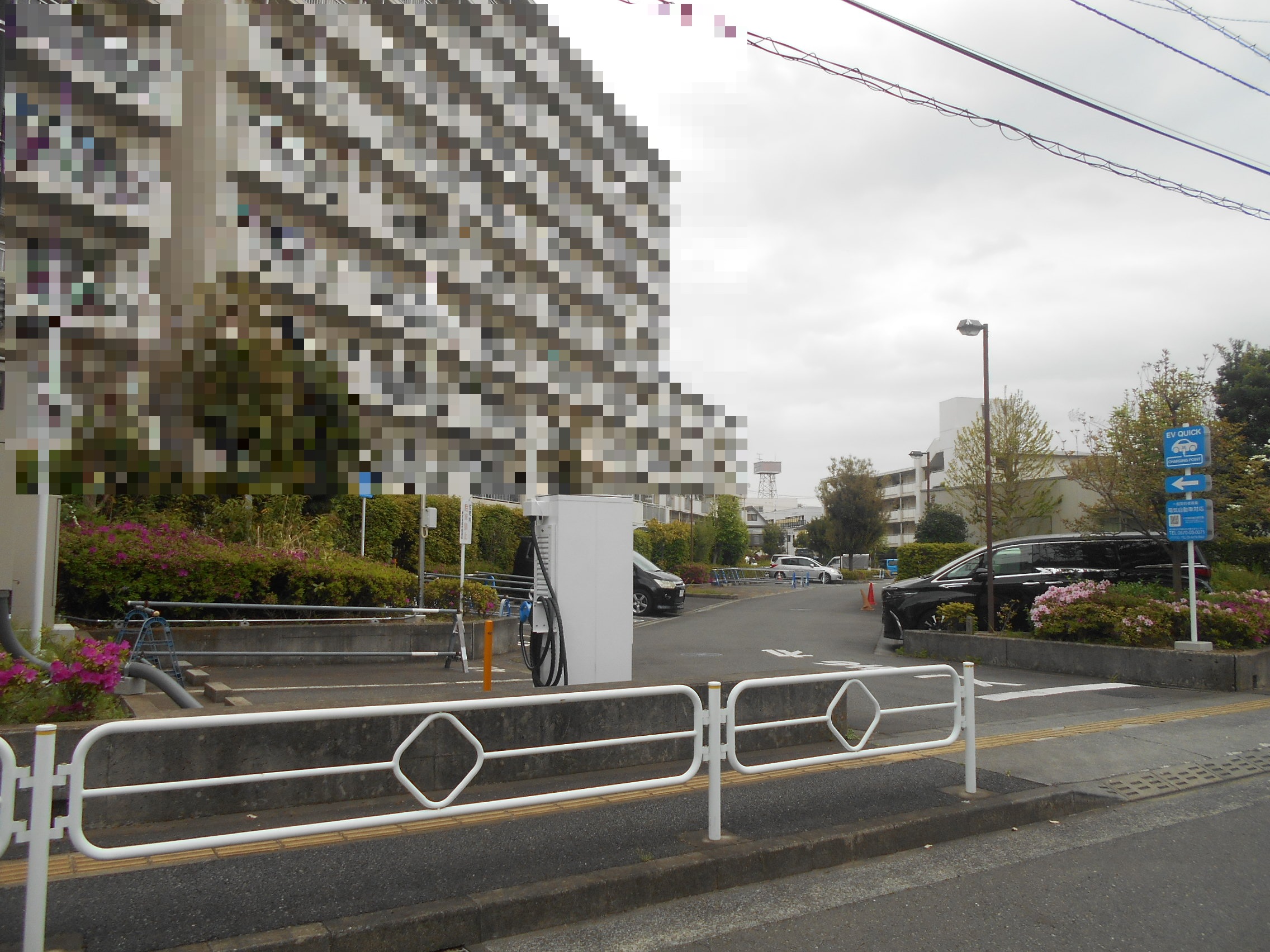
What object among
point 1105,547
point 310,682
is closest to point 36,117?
point 310,682

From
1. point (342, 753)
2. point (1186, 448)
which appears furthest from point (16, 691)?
point (1186, 448)

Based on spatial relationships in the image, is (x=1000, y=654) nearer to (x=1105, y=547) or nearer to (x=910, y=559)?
(x=1105, y=547)

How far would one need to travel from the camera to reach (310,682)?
9711mm

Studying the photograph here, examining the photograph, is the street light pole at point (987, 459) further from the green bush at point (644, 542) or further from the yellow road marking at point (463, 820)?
the green bush at point (644, 542)

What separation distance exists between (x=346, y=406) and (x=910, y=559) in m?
17.6

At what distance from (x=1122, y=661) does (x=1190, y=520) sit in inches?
83.6

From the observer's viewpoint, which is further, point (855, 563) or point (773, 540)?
point (773, 540)

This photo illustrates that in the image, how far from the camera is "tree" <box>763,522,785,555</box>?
9306 cm

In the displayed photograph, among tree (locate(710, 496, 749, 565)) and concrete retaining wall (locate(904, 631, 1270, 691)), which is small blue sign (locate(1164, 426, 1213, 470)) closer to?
concrete retaining wall (locate(904, 631, 1270, 691))

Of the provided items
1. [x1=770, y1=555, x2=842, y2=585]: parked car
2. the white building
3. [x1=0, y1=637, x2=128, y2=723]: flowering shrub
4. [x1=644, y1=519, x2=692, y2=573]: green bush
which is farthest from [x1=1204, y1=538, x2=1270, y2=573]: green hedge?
[x1=770, y1=555, x2=842, y2=585]: parked car

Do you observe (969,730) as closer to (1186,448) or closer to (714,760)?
(714,760)

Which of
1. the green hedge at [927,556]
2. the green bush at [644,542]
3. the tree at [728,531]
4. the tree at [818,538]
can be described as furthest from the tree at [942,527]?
the tree at [818,538]

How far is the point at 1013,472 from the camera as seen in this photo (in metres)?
31.1

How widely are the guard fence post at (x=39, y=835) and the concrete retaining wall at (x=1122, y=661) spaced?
8753 millimetres
